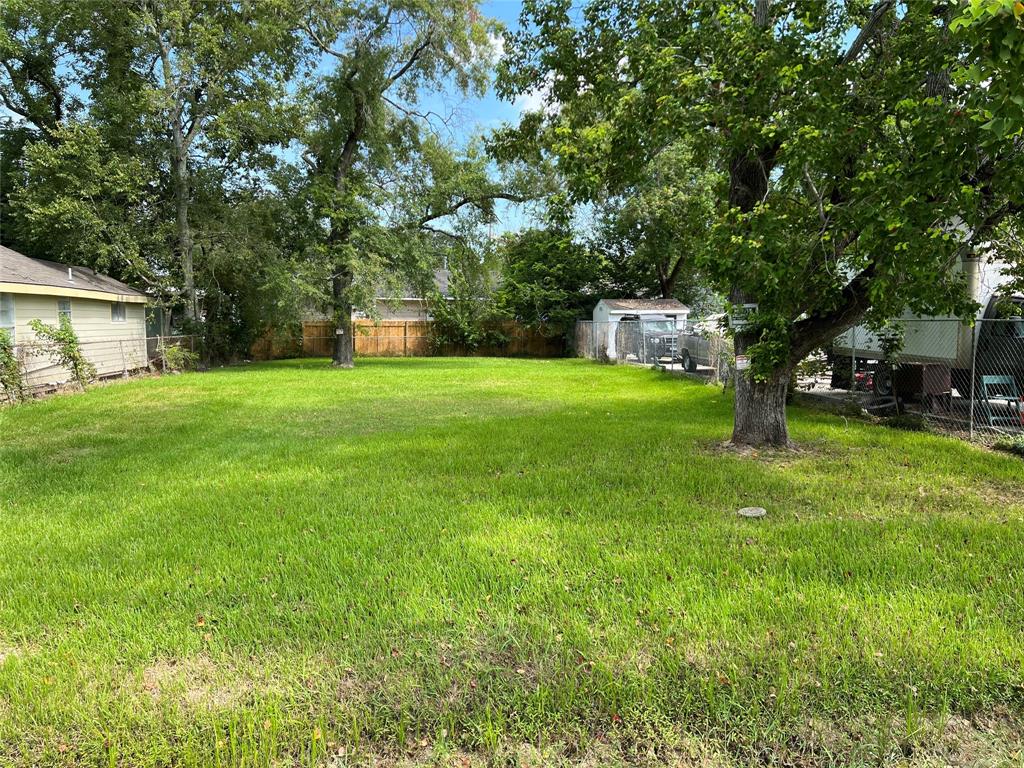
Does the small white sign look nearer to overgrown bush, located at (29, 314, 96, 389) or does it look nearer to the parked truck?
the parked truck

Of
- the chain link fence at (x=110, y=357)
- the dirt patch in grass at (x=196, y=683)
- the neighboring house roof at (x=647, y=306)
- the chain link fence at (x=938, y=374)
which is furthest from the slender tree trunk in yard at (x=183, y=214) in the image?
the dirt patch in grass at (x=196, y=683)

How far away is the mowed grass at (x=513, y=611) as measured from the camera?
220 centimetres

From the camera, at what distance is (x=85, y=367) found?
1302 cm

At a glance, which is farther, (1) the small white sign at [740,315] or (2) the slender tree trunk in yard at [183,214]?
(2) the slender tree trunk in yard at [183,214]

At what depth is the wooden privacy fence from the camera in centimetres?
2908

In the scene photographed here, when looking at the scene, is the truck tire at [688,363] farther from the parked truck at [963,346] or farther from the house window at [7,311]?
the house window at [7,311]

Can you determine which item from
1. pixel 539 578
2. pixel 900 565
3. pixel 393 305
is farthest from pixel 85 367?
pixel 900 565

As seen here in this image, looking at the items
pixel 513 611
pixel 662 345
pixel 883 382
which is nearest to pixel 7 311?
pixel 513 611

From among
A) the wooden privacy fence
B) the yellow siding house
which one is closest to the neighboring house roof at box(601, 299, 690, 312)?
the wooden privacy fence

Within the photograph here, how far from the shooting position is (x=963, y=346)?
29.2 feet

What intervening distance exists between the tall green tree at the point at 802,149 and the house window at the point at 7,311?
12.9 metres

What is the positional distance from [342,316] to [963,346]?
18.1 metres

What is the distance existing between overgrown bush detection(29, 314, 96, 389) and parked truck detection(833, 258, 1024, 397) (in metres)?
15.2

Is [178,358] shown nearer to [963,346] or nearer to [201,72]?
[201,72]
